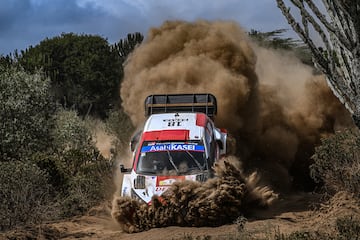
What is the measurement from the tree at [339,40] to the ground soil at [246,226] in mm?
2084

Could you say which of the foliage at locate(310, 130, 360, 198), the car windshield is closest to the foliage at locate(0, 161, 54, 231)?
the car windshield

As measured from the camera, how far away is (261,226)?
12969mm

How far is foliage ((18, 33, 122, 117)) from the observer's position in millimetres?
51750

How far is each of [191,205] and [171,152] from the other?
1.56m

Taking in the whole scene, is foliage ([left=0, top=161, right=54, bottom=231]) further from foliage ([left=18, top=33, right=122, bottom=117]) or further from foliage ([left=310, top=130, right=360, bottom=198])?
foliage ([left=18, top=33, right=122, bottom=117])

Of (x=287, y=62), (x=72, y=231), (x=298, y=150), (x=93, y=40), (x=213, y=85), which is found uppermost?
(x=93, y=40)

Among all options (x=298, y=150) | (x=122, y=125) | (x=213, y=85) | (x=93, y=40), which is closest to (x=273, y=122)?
(x=298, y=150)

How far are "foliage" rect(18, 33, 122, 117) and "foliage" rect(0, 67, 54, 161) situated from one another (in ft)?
86.8

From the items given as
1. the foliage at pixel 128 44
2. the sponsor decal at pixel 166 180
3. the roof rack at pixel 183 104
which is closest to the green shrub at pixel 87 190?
the roof rack at pixel 183 104

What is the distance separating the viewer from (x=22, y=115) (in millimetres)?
20984

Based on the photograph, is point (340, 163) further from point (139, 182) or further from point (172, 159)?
point (139, 182)

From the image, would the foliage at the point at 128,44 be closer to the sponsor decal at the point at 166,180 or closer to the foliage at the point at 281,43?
the foliage at the point at 281,43

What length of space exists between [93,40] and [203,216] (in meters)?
46.7

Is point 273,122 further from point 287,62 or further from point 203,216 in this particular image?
point 203,216
